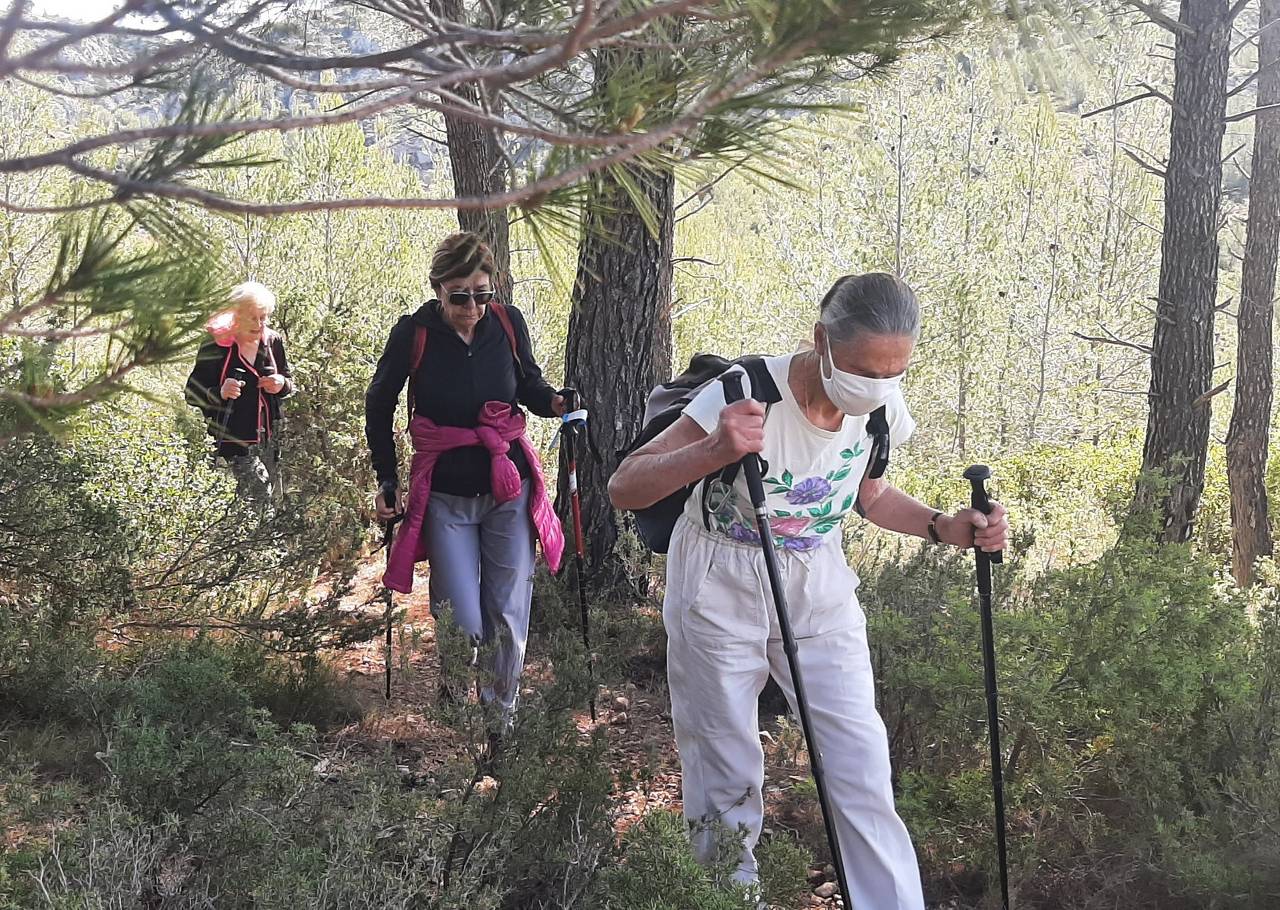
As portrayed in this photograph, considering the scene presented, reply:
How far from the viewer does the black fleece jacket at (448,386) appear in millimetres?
4250

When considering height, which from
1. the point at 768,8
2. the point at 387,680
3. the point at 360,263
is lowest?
the point at 387,680

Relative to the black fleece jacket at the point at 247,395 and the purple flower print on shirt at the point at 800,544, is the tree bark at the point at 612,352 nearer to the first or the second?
the black fleece jacket at the point at 247,395

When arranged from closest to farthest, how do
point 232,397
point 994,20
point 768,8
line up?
point 768,8, point 994,20, point 232,397

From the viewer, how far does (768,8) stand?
1.60m

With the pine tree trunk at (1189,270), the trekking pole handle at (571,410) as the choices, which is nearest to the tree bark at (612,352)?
the trekking pole handle at (571,410)

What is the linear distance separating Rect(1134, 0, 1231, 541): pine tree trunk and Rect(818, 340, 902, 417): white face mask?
568cm

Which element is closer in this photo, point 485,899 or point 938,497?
point 485,899

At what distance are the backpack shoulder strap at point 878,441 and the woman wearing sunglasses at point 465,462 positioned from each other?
1622 millimetres

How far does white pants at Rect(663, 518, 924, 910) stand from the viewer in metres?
2.90

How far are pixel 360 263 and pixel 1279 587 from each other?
15.0m

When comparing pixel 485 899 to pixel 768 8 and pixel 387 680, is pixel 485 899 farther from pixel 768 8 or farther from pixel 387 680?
pixel 387 680

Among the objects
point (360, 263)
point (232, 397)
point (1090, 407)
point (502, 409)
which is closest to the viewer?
point (502, 409)

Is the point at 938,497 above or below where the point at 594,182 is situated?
below

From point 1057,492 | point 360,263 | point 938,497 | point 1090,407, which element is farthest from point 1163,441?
point 1090,407
